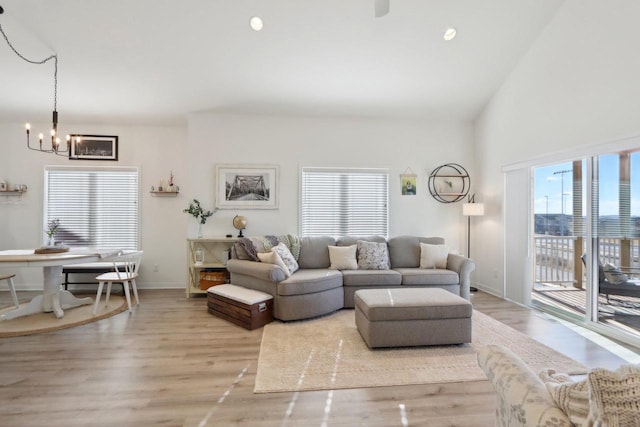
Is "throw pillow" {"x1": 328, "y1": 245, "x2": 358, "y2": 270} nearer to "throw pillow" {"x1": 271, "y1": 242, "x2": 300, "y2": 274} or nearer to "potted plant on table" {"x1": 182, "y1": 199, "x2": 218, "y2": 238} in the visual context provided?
"throw pillow" {"x1": 271, "y1": 242, "x2": 300, "y2": 274}

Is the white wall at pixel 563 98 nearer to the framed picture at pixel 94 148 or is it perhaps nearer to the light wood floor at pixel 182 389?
the light wood floor at pixel 182 389

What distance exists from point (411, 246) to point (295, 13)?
352 cm

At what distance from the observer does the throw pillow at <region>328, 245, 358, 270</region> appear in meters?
4.50

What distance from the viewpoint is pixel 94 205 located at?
538 cm

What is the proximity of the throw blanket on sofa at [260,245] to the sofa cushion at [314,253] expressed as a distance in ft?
0.30

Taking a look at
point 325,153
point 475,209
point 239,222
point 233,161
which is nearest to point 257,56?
point 233,161

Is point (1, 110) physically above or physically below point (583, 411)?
above

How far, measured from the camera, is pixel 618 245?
3314 mm

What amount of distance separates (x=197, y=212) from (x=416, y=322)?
3.64 meters

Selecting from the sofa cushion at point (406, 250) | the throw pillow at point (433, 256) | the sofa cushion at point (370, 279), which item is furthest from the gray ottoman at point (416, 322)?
the sofa cushion at point (406, 250)

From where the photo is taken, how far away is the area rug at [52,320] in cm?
335

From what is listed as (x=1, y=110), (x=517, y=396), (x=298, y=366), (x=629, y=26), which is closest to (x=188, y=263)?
(x=298, y=366)

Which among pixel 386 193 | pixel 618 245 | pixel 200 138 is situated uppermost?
pixel 200 138

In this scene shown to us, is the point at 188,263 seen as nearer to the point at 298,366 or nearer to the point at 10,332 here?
the point at 10,332
